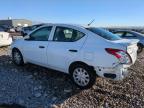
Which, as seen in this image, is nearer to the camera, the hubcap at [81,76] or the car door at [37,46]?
the hubcap at [81,76]

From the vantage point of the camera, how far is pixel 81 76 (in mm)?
6605

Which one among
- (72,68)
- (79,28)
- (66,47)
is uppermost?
(79,28)

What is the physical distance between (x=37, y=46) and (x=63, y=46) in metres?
1.19

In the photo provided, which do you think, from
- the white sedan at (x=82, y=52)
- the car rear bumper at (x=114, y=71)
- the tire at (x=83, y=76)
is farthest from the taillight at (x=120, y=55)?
the tire at (x=83, y=76)

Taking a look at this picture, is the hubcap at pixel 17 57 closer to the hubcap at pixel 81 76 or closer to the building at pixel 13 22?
the hubcap at pixel 81 76

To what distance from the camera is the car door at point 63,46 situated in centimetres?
664

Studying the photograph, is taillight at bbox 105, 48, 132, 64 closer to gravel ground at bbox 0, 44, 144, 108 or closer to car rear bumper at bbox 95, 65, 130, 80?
car rear bumper at bbox 95, 65, 130, 80

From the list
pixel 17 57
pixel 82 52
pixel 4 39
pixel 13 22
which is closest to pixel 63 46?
pixel 82 52

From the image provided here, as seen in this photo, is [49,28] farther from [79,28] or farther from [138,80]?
[138,80]

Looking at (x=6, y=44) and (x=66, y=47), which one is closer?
(x=66, y=47)

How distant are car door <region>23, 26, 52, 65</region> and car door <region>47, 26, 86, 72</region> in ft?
0.89

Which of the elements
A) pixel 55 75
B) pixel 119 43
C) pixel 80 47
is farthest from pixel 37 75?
pixel 119 43

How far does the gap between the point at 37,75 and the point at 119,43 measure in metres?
2.99

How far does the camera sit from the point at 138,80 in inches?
308
